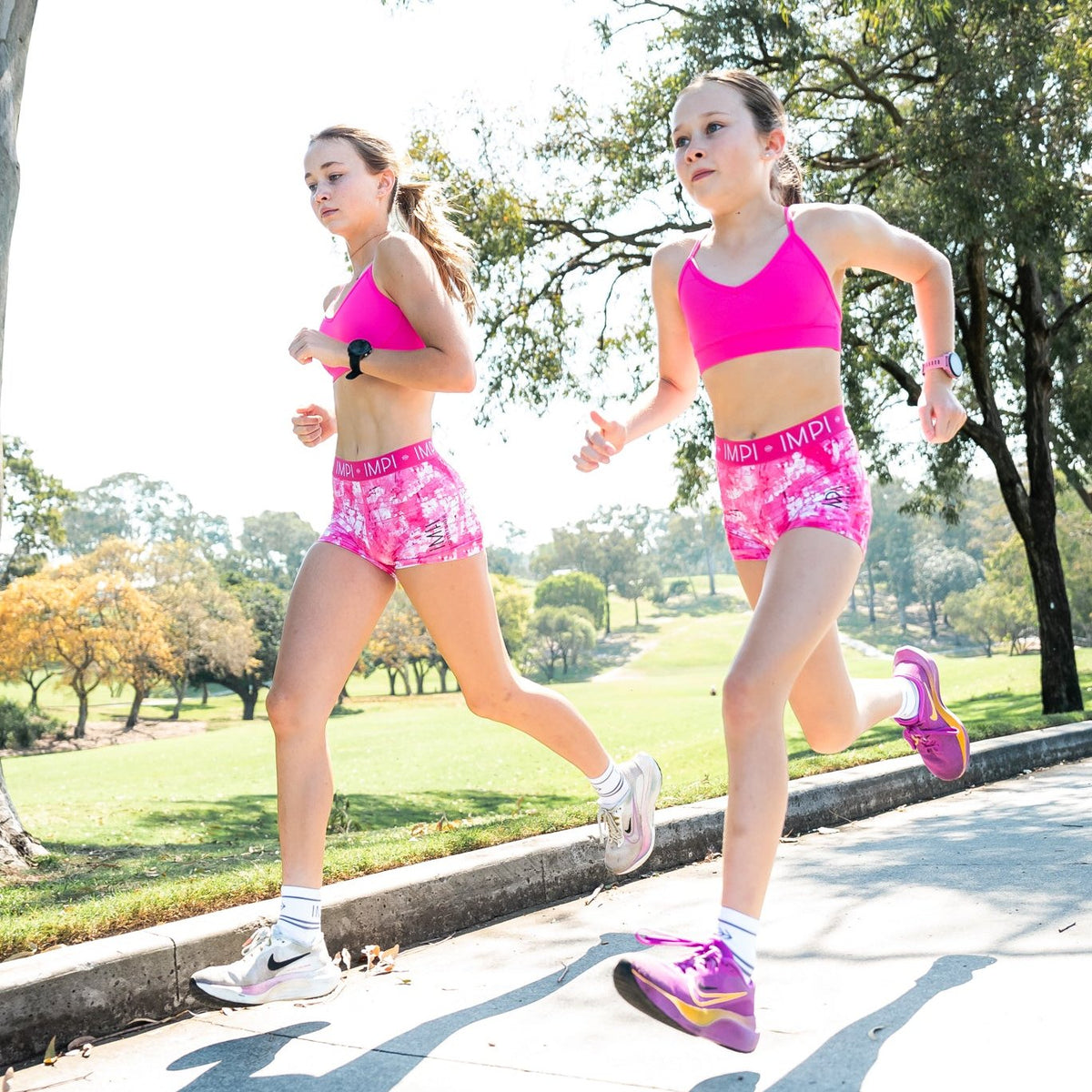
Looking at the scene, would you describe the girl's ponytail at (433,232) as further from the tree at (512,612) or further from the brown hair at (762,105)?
the tree at (512,612)

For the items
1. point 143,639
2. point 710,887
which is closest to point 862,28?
point 710,887

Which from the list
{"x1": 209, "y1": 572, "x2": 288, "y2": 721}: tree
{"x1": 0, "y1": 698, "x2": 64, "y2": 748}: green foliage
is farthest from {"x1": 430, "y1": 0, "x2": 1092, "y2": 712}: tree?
{"x1": 209, "y1": 572, "x2": 288, "y2": 721}: tree

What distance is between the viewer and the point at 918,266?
11.5ft

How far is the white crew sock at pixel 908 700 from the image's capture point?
441 cm

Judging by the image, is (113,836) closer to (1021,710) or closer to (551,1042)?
(551,1042)

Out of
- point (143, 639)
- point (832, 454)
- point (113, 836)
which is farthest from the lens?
point (143, 639)

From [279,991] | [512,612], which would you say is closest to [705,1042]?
[279,991]

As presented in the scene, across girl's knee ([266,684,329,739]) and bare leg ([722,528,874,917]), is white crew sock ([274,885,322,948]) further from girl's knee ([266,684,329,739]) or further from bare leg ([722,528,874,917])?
bare leg ([722,528,874,917])

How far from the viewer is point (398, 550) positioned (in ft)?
11.6

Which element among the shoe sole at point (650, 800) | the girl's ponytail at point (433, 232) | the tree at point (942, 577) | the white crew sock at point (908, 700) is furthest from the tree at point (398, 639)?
the girl's ponytail at point (433, 232)

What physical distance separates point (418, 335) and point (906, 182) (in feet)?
35.5

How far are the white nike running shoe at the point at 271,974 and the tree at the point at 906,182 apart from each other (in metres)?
10.8

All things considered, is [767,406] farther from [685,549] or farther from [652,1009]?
[685,549]

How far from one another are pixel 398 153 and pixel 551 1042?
267cm
